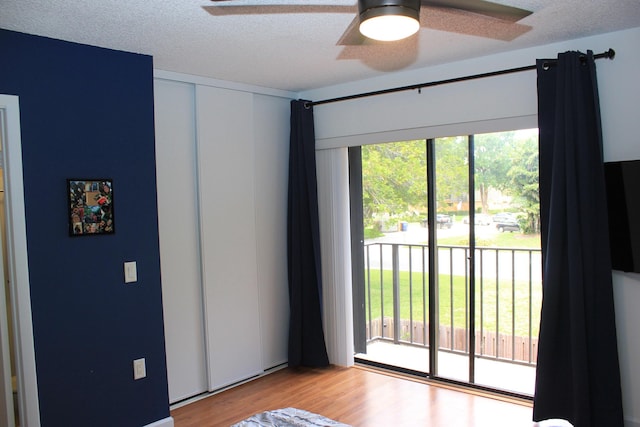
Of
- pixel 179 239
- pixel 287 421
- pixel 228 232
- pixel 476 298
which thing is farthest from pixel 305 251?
pixel 287 421

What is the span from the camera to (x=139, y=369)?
308cm

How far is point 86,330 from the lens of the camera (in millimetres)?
2834

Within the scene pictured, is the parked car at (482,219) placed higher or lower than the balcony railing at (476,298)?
higher

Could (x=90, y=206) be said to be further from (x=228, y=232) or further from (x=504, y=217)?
(x=504, y=217)

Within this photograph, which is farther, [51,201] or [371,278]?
[371,278]

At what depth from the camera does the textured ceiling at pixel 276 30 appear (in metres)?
2.29

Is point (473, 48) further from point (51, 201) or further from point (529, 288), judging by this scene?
point (51, 201)

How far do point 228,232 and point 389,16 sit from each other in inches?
102

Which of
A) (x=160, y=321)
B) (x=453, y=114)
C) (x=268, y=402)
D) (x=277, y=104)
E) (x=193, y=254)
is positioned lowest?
(x=268, y=402)

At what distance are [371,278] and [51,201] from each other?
2.70 metres

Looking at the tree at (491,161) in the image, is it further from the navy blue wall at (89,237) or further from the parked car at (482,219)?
the navy blue wall at (89,237)

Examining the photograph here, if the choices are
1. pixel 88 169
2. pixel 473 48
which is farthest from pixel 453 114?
pixel 88 169

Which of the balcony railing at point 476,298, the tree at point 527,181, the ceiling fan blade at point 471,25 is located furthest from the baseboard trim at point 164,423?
the ceiling fan blade at point 471,25

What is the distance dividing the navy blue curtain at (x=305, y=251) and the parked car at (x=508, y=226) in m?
1.51
